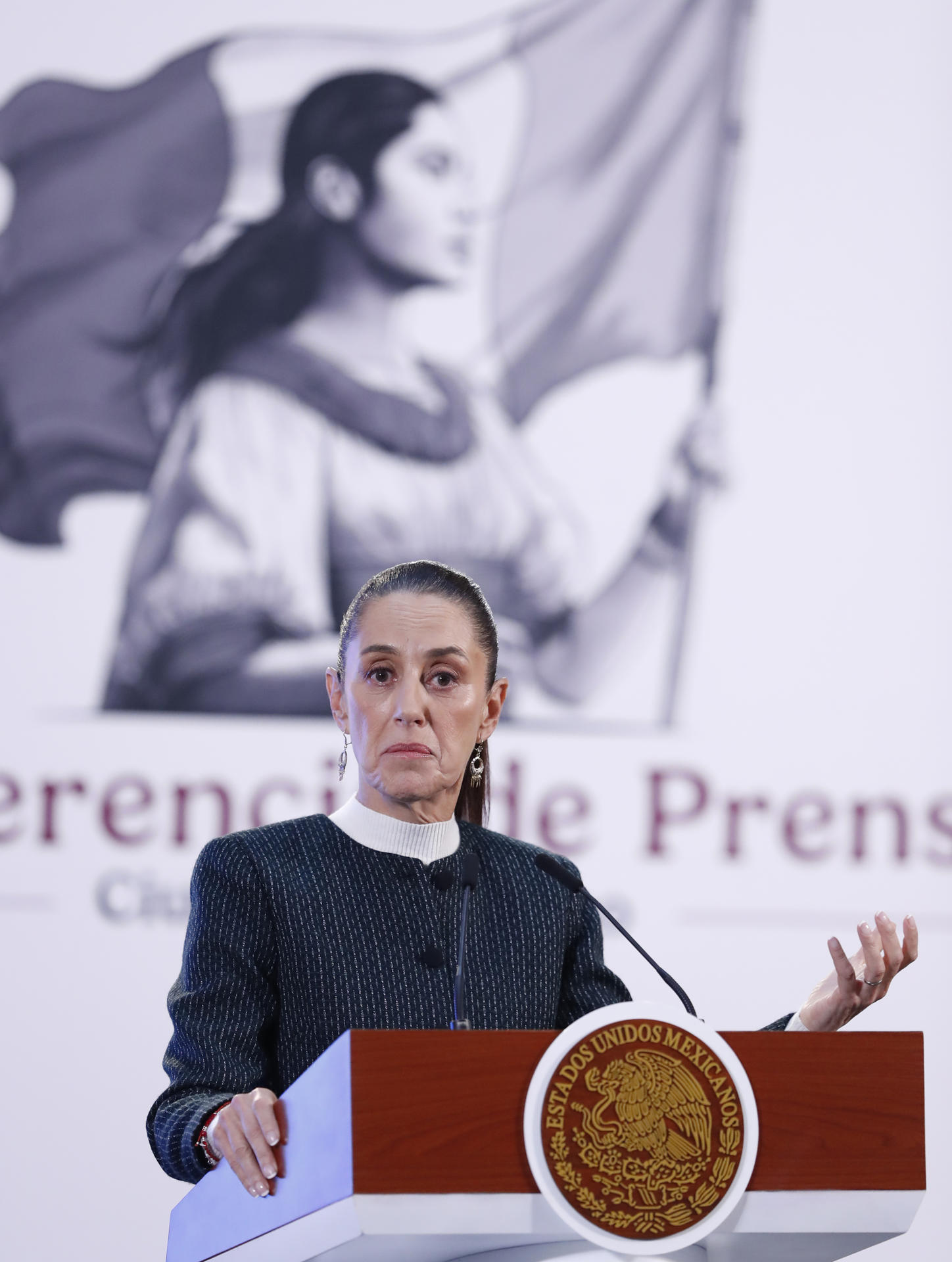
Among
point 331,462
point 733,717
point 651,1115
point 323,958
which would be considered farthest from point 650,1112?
point 331,462

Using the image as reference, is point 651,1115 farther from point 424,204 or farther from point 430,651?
point 424,204

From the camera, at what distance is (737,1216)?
1.36m

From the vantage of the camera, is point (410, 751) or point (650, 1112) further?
point (410, 751)

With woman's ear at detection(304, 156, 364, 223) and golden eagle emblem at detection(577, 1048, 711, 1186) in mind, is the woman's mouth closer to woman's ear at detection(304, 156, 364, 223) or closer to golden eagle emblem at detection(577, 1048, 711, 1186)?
golden eagle emblem at detection(577, 1048, 711, 1186)

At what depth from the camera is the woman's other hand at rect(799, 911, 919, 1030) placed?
1760 millimetres

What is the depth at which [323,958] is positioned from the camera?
1936mm

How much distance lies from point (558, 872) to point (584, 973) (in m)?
0.43

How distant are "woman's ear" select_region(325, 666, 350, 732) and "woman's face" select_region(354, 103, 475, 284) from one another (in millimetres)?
1639

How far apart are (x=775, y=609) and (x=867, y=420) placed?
50 centimetres

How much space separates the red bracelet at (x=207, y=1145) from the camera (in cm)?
165

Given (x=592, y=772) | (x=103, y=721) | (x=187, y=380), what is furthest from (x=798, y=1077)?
(x=187, y=380)

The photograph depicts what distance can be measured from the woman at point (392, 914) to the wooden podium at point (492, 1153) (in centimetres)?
36

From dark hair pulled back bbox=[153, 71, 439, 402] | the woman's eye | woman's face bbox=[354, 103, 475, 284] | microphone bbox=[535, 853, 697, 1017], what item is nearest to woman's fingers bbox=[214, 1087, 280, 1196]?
microphone bbox=[535, 853, 697, 1017]

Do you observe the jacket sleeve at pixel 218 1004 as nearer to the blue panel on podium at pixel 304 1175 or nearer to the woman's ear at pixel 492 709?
the blue panel on podium at pixel 304 1175
